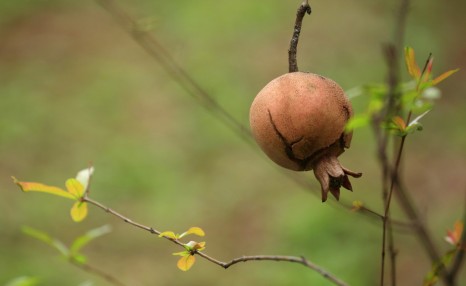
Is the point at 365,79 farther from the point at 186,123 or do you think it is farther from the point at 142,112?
the point at 142,112

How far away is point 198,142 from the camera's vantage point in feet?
12.2

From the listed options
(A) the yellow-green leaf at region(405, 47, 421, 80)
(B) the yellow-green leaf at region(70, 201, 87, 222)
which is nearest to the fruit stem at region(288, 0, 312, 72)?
(A) the yellow-green leaf at region(405, 47, 421, 80)

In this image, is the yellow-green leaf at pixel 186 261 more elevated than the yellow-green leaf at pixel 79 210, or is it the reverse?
the yellow-green leaf at pixel 79 210

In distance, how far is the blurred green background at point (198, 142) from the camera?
2783 millimetres

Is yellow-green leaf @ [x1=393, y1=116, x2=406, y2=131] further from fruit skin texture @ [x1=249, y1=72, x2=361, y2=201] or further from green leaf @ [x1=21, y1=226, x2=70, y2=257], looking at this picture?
green leaf @ [x1=21, y1=226, x2=70, y2=257]

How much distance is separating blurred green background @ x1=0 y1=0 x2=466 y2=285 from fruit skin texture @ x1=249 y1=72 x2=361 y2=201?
0.69 m

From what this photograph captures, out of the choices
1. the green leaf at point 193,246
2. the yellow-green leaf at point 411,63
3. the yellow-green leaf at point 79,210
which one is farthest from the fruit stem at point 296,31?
the yellow-green leaf at point 79,210

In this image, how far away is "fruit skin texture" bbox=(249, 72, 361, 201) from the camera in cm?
71

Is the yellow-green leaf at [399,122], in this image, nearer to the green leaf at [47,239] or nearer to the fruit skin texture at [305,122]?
the fruit skin texture at [305,122]

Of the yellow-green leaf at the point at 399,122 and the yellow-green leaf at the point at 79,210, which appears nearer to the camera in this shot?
the yellow-green leaf at the point at 399,122

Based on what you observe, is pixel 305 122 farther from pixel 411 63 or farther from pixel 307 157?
pixel 411 63

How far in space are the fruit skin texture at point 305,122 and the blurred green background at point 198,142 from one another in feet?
2.26

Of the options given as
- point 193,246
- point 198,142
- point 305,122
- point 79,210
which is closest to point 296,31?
point 305,122

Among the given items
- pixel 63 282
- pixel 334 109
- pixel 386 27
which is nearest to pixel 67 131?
pixel 63 282
